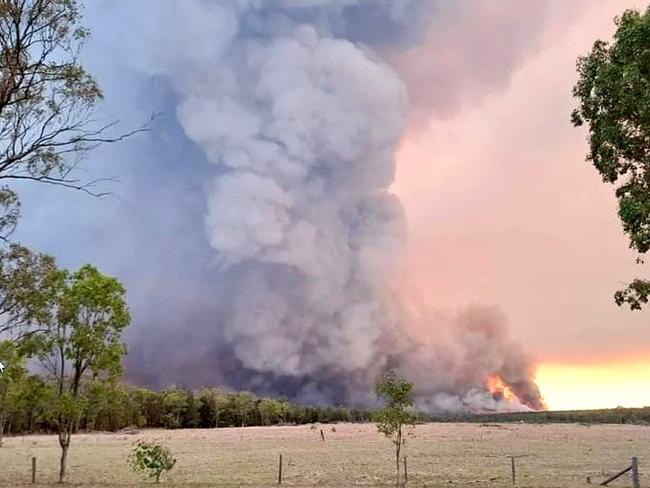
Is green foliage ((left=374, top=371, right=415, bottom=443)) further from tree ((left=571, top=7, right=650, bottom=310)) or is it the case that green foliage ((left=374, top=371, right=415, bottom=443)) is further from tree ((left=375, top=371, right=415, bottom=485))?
tree ((left=571, top=7, right=650, bottom=310))

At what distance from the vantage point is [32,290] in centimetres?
2931

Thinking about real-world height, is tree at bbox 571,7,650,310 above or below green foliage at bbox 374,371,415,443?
above

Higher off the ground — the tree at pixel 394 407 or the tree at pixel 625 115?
the tree at pixel 625 115

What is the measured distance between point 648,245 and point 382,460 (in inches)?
1667

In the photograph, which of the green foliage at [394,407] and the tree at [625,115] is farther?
the green foliage at [394,407]

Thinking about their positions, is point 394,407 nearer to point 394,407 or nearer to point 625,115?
point 394,407

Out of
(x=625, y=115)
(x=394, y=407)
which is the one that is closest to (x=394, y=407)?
(x=394, y=407)

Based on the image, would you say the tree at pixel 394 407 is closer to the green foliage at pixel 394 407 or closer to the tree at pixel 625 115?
the green foliage at pixel 394 407

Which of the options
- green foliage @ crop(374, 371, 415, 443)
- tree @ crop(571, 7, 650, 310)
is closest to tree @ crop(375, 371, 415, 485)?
green foliage @ crop(374, 371, 415, 443)

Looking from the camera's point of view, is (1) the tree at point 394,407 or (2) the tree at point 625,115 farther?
(1) the tree at point 394,407

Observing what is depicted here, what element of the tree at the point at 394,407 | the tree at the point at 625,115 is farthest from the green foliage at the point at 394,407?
the tree at the point at 625,115

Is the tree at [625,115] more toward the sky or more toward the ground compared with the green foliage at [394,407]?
more toward the sky

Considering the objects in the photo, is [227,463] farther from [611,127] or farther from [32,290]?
[611,127]

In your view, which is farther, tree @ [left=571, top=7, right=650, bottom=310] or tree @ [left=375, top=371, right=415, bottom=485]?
tree @ [left=375, top=371, right=415, bottom=485]
